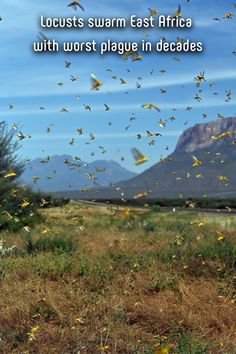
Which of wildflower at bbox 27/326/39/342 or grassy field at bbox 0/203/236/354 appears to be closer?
wildflower at bbox 27/326/39/342

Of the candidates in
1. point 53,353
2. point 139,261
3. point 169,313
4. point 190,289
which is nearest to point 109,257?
point 139,261

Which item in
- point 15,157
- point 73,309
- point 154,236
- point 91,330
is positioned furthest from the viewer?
point 15,157

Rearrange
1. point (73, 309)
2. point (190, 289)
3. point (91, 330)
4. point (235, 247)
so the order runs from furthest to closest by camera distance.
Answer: point (235, 247) → point (190, 289) → point (73, 309) → point (91, 330)

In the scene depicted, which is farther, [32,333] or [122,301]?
[122,301]

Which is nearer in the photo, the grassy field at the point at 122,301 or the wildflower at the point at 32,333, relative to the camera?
the wildflower at the point at 32,333

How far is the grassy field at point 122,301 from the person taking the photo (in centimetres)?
821

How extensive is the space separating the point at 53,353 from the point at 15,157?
33.4 meters

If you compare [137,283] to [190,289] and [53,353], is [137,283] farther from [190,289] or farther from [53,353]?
[53,353]

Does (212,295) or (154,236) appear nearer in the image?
(212,295)

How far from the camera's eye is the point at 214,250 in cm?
1294

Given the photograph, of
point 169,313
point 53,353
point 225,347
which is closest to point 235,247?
point 169,313

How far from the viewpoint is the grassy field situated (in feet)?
26.9

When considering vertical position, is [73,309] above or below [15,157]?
below

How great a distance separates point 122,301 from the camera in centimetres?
970
